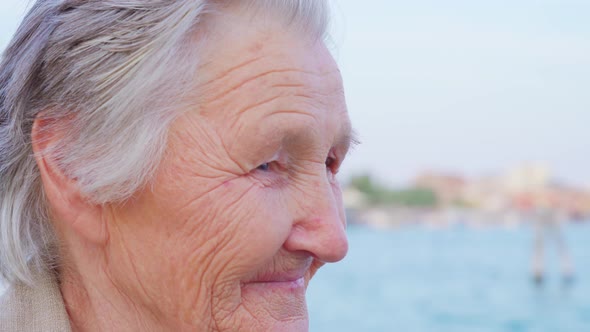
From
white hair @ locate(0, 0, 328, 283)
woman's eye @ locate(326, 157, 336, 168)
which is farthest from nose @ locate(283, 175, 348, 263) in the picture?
white hair @ locate(0, 0, 328, 283)

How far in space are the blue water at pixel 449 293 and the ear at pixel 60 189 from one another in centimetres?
1187

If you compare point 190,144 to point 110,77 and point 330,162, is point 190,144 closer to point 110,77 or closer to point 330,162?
point 110,77

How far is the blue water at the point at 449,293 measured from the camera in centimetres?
3106

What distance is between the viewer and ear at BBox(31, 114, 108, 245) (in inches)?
50.0

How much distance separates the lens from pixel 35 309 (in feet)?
4.41

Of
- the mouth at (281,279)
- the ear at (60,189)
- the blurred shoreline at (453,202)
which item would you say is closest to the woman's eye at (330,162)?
the mouth at (281,279)

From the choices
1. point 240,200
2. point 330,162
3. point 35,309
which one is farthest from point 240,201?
point 35,309

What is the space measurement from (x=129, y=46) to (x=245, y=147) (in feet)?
0.78

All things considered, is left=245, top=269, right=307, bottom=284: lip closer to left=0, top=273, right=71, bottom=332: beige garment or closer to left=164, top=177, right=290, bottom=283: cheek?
left=164, top=177, right=290, bottom=283: cheek

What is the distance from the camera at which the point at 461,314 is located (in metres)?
34.6

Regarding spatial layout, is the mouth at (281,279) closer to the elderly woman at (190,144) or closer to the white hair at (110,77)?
the elderly woman at (190,144)

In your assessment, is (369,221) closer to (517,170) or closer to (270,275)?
(517,170)

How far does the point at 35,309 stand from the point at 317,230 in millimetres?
520

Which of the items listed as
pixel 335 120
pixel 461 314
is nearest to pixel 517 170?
pixel 461 314
